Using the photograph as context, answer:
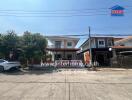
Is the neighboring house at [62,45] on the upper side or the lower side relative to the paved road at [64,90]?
upper

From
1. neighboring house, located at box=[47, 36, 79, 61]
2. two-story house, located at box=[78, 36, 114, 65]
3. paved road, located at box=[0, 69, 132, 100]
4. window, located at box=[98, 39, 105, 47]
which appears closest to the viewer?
paved road, located at box=[0, 69, 132, 100]

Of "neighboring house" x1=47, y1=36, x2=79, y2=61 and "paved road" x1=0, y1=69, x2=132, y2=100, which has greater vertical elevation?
"neighboring house" x1=47, y1=36, x2=79, y2=61

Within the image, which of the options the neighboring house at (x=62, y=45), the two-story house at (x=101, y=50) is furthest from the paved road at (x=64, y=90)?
the neighboring house at (x=62, y=45)

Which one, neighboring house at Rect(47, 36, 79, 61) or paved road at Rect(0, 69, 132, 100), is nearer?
paved road at Rect(0, 69, 132, 100)

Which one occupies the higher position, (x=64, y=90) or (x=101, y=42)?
(x=101, y=42)

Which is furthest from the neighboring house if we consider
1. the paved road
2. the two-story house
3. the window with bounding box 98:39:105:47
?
the paved road

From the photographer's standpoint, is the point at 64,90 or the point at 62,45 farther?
the point at 62,45

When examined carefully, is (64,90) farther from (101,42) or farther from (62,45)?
(101,42)

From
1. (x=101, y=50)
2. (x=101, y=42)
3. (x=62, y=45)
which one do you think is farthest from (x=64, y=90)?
(x=101, y=42)

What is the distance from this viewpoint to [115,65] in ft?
92.1

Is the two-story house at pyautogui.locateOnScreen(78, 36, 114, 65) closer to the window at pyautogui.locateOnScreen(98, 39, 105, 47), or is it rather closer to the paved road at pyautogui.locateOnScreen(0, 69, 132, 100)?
the window at pyautogui.locateOnScreen(98, 39, 105, 47)

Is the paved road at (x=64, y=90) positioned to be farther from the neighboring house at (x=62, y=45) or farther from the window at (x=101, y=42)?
the window at (x=101, y=42)

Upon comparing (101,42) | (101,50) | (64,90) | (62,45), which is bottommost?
(64,90)

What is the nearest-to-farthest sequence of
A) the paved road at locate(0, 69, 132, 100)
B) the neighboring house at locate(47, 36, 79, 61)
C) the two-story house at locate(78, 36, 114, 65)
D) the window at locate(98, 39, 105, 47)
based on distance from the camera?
1. the paved road at locate(0, 69, 132, 100)
2. the two-story house at locate(78, 36, 114, 65)
3. the neighboring house at locate(47, 36, 79, 61)
4. the window at locate(98, 39, 105, 47)
